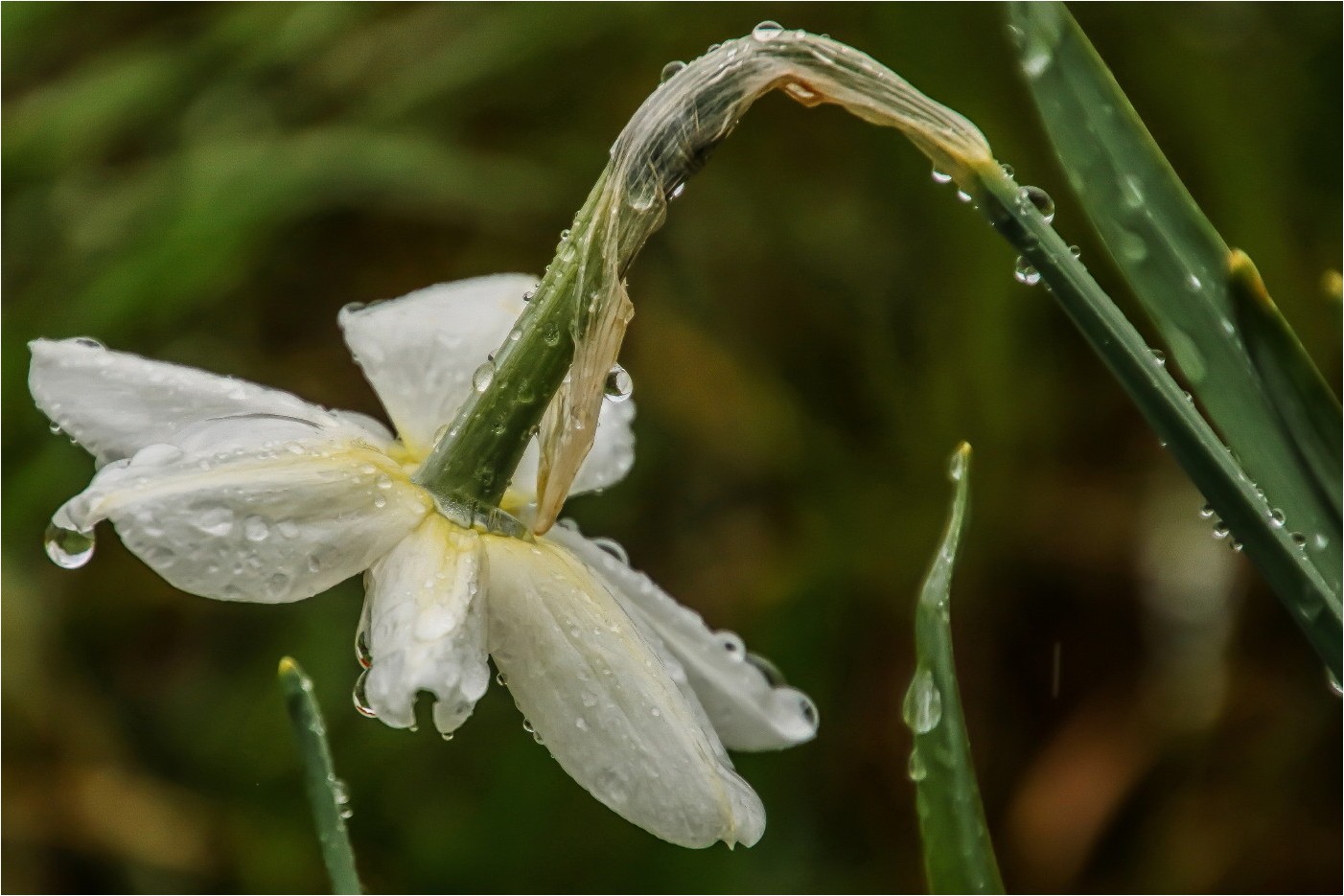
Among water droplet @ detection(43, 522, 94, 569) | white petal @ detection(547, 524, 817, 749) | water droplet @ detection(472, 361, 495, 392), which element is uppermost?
water droplet @ detection(472, 361, 495, 392)

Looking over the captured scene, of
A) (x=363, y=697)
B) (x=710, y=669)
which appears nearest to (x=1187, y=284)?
(x=710, y=669)

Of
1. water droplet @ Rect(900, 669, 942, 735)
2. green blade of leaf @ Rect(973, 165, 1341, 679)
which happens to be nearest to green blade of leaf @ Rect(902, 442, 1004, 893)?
water droplet @ Rect(900, 669, 942, 735)

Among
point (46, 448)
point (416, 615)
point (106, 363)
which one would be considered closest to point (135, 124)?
point (46, 448)

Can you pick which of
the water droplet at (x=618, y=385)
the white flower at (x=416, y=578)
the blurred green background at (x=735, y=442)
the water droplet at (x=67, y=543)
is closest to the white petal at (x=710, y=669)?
the white flower at (x=416, y=578)

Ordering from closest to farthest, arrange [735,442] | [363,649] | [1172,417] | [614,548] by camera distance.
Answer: [1172,417] → [363,649] → [614,548] → [735,442]

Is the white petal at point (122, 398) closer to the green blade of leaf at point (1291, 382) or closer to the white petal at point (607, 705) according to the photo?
the white petal at point (607, 705)

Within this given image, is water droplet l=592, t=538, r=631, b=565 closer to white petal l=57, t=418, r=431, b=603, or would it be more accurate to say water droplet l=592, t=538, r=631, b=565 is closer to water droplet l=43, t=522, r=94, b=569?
white petal l=57, t=418, r=431, b=603

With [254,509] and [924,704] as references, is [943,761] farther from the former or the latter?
[254,509]
